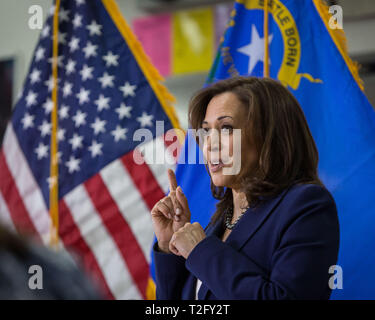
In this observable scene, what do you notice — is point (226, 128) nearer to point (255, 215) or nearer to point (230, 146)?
point (230, 146)

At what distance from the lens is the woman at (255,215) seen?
80 cm

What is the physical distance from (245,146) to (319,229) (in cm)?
22

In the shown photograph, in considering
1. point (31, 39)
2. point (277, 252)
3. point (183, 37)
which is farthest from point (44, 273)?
point (183, 37)

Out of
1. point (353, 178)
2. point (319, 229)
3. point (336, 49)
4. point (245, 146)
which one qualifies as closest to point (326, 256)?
point (319, 229)

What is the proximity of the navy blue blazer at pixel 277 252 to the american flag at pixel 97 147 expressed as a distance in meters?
0.87

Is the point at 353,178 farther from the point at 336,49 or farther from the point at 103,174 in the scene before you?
the point at 103,174

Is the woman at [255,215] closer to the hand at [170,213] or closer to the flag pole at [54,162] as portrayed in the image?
the hand at [170,213]

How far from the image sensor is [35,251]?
13.2 inches

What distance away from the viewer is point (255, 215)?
0.90 m

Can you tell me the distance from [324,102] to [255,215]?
61 cm

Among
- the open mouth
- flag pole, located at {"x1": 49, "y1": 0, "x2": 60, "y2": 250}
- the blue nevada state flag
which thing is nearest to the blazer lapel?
the open mouth

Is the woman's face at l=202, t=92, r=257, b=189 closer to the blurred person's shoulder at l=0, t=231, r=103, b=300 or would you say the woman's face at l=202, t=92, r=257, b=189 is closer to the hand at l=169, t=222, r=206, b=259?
the hand at l=169, t=222, r=206, b=259

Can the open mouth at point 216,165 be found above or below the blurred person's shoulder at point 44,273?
below

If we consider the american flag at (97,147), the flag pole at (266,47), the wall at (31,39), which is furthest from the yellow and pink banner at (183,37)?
the flag pole at (266,47)
